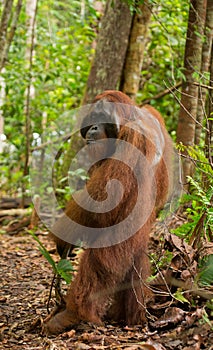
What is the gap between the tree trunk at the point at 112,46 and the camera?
18.5ft

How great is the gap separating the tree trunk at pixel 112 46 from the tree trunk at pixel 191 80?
1.33 metres

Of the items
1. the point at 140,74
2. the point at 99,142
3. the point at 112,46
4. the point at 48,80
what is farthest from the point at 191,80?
the point at 48,80

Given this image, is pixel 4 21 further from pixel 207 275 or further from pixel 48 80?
pixel 207 275

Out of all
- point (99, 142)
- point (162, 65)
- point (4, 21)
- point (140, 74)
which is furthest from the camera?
point (162, 65)

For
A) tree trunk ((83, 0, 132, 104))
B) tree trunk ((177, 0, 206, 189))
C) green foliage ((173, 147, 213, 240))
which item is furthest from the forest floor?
tree trunk ((83, 0, 132, 104))

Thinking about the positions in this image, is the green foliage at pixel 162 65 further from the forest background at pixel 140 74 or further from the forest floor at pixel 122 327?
the forest floor at pixel 122 327

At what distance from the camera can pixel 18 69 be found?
6.60m

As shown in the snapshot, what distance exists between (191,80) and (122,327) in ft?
7.30

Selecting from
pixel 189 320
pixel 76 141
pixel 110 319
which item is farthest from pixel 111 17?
pixel 189 320

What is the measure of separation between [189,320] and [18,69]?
4800 mm

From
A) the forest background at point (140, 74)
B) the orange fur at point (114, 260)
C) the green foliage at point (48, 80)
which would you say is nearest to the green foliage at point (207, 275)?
the forest background at point (140, 74)

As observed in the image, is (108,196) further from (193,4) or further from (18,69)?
(18,69)

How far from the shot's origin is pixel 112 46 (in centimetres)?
570

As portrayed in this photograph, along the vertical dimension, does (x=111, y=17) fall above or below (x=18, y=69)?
above
